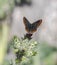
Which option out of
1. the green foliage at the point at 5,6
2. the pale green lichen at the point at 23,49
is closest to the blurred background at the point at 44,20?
the green foliage at the point at 5,6

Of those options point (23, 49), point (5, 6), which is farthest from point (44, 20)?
point (23, 49)

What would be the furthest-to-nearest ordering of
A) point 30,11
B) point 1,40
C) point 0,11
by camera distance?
point 30,11 → point 1,40 → point 0,11

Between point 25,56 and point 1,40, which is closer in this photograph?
point 25,56

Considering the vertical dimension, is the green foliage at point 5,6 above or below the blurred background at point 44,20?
above

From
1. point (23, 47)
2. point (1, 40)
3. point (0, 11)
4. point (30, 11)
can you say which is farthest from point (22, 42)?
point (30, 11)

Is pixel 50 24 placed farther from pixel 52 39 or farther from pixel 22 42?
pixel 22 42

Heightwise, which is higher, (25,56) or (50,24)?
(25,56)

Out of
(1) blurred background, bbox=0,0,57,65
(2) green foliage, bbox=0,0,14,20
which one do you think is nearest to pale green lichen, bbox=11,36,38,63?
(2) green foliage, bbox=0,0,14,20

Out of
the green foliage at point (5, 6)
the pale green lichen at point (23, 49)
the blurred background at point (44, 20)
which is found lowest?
the blurred background at point (44, 20)

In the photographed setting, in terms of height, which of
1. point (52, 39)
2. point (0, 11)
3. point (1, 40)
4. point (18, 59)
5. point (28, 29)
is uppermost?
point (28, 29)

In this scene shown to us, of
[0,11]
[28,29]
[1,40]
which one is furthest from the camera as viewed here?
[1,40]

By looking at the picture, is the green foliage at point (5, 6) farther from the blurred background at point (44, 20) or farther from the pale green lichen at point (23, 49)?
the pale green lichen at point (23, 49)
